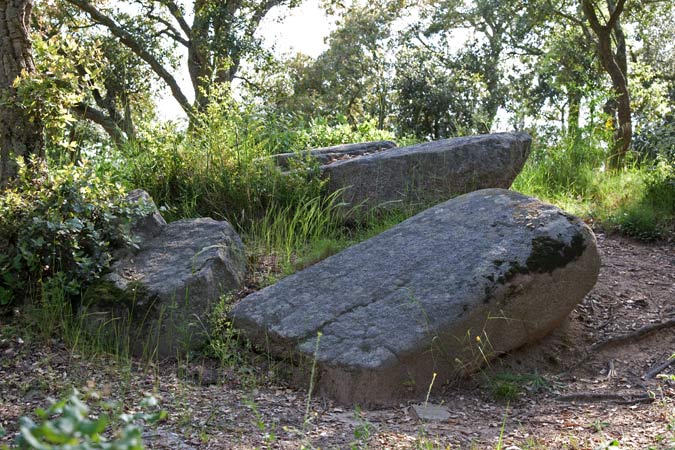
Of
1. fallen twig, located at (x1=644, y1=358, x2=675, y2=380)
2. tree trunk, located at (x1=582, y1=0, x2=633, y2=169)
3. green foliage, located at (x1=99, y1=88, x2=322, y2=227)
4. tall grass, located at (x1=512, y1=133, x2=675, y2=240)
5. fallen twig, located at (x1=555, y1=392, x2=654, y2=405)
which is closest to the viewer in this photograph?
fallen twig, located at (x1=555, y1=392, x2=654, y2=405)

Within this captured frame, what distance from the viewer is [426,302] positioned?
13.9 ft

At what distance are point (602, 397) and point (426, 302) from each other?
1121 millimetres

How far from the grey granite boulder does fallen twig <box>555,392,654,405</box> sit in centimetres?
224

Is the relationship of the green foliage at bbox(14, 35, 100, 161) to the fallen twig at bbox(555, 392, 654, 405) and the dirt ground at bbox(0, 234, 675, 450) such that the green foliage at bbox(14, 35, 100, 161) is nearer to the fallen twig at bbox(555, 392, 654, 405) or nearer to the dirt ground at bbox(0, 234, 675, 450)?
the dirt ground at bbox(0, 234, 675, 450)

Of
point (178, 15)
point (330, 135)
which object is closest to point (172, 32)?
point (178, 15)

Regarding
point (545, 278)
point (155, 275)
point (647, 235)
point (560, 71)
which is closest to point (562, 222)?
point (545, 278)

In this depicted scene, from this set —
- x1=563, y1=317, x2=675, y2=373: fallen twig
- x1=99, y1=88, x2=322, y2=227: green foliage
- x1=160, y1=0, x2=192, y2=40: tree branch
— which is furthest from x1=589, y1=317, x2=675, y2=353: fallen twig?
x1=160, y1=0, x2=192, y2=40: tree branch

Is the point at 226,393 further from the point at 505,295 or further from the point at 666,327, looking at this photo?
the point at 666,327

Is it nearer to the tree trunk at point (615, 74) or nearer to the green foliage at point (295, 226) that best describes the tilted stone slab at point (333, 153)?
the green foliage at point (295, 226)

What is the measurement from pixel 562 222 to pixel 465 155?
5.96 ft

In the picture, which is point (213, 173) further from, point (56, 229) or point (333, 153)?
point (56, 229)

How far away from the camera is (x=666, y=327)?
5.04 metres

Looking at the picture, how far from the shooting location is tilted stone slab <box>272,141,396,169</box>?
269 inches

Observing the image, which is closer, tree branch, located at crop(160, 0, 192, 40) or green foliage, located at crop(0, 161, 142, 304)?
green foliage, located at crop(0, 161, 142, 304)
